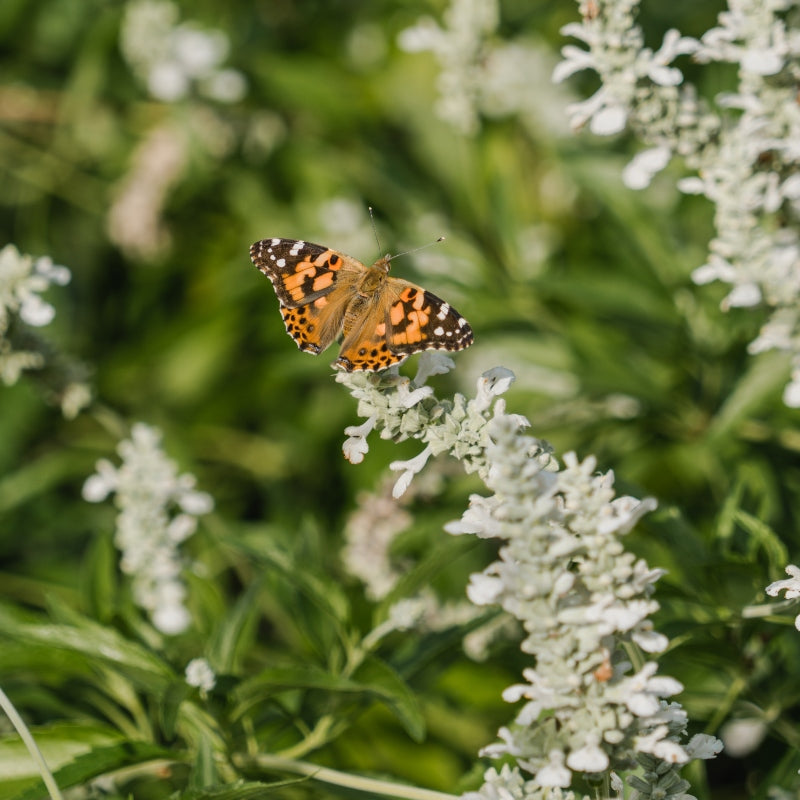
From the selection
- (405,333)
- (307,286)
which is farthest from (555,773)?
(307,286)

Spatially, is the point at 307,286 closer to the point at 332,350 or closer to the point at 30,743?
the point at 332,350

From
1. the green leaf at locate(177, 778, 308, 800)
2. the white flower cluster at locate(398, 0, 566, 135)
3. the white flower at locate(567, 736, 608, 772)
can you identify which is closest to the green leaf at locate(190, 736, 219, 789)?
the green leaf at locate(177, 778, 308, 800)

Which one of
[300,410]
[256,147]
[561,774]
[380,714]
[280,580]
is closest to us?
[561,774]

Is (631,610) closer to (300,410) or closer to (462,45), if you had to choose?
(462,45)

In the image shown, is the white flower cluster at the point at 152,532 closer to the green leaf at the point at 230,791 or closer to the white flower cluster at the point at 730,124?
the green leaf at the point at 230,791

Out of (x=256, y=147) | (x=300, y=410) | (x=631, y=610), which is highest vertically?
(x=256, y=147)

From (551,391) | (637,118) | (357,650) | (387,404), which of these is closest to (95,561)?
(357,650)

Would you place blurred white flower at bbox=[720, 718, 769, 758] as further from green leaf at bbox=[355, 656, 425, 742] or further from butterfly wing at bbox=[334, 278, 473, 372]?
butterfly wing at bbox=[334, 278, 473, 372]
